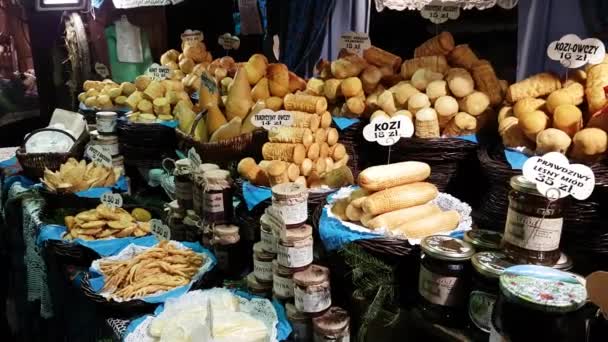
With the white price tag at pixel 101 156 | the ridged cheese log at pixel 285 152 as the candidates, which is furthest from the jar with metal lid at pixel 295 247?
the white price tag at pixel 101 156

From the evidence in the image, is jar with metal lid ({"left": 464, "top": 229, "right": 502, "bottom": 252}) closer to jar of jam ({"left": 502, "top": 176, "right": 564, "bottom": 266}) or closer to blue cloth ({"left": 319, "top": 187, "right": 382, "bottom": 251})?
jar of jam ({"left": 502, "top": 176, "right": 564, "bottom": 266})

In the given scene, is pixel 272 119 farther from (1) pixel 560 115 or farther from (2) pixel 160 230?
(1) pixel 560 115

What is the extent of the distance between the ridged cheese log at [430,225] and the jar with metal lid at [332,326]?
288 millimetres

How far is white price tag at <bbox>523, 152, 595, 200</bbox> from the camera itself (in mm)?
1043

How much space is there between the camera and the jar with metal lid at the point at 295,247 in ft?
4.61

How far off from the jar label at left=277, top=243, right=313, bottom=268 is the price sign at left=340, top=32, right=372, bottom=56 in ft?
4.05

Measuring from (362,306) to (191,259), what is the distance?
0.79 m

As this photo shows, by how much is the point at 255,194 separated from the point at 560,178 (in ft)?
3.22

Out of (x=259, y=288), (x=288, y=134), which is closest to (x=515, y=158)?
(x=288, y=134)

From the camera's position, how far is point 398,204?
57.0 inches

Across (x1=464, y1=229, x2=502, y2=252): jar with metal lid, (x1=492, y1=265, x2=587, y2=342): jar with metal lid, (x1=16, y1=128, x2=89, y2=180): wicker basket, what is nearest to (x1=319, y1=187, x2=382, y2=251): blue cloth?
(x1=464, y1=229, x2=502, y2=252): jar with metal lid

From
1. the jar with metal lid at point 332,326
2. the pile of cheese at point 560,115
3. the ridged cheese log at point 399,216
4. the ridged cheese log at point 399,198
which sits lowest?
the jar with metal lid at point 332,326

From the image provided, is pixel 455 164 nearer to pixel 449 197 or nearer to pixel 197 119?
pixel 449 197

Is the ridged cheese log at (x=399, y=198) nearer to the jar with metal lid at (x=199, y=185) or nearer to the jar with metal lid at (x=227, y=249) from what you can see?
the jar with metal lid at (x=227, y=249)
